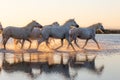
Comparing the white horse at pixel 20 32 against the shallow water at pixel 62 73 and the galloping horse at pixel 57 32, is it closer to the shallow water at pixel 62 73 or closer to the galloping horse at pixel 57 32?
the galloping horse at pixel 57 32

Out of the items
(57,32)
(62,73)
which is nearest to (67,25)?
(57,32)

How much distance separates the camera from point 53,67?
53.3 ft

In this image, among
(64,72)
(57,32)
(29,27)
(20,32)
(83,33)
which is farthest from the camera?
(83,33)

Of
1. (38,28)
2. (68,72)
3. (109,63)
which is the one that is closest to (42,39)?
(38,28)

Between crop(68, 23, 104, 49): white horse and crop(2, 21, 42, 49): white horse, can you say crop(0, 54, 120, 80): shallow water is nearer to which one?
crop(2, 21, 42, 49): white horse

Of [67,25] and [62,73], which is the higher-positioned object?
[67,25]

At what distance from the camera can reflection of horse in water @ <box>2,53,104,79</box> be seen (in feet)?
48.9

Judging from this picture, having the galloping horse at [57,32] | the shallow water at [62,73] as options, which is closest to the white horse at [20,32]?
the galloping horse at [57,32]

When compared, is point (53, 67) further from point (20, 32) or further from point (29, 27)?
point (29, 27)

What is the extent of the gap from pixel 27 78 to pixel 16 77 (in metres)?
0.36

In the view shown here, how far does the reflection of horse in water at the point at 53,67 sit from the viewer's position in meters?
14.9

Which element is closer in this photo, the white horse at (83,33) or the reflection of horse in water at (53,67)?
the reflection of horse in water at (53,67)

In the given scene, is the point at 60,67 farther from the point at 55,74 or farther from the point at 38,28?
the point at 38,28

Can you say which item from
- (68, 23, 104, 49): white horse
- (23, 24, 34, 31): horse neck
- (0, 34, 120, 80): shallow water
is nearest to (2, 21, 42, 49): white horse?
(23, 24, 34, 31): horse neck
